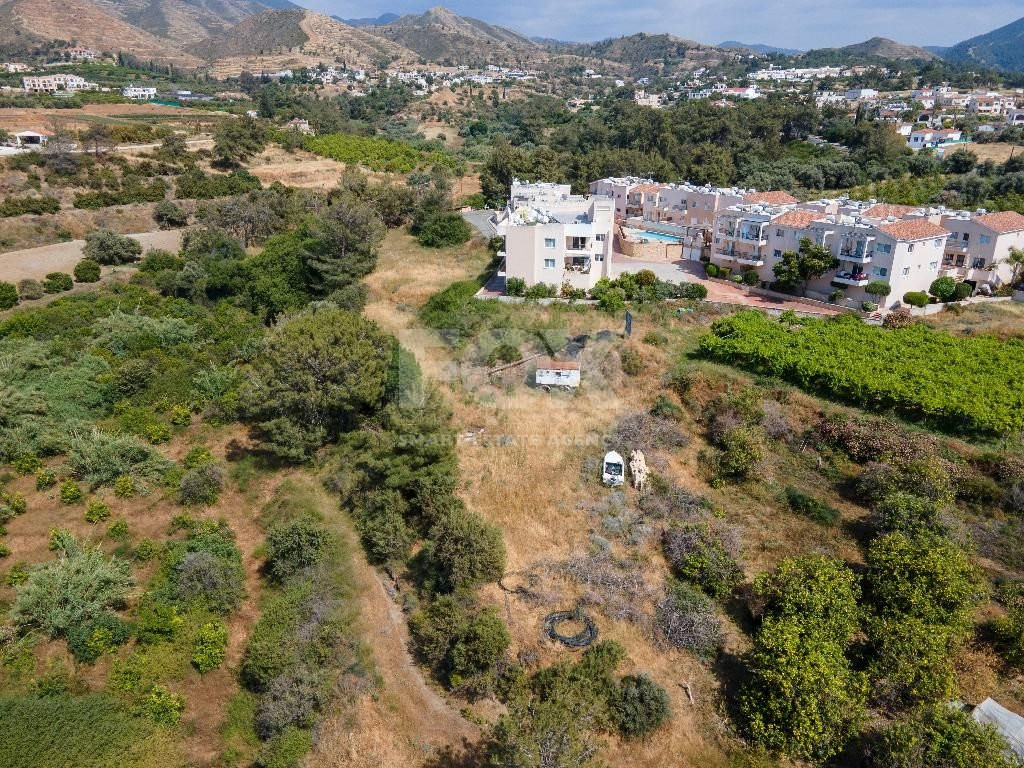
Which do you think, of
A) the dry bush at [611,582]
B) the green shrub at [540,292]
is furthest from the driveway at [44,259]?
the dry bush at [611,582]

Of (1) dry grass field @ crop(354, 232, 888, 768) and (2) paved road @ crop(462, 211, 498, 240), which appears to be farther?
(2) paved road @ crop(462, 211, 498, 240)

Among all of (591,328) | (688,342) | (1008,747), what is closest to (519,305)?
(591,328)

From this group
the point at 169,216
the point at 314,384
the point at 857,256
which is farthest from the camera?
the point at 169,216

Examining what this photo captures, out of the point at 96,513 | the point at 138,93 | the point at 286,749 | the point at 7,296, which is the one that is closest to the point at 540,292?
the point at 96,513

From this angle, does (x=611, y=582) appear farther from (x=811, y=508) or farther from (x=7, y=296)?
(x=7, y=296)

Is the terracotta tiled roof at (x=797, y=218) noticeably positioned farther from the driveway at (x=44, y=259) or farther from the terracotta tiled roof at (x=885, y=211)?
the driveway at (x=44, y=259)

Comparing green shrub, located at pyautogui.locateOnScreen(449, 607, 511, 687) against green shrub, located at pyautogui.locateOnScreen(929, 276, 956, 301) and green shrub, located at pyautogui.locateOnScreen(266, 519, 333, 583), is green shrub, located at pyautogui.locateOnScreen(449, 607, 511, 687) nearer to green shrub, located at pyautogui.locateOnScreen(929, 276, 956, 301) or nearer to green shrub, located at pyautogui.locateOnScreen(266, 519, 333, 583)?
green shrub, located at pyautogui.locateOnScreen(266, 519, 333, 583)

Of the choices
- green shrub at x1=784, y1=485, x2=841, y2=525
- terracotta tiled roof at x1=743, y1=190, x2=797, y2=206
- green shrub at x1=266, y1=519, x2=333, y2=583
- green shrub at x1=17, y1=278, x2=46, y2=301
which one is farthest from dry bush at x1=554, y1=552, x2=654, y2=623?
green shrub at x1=17, y1=278, x2=46, y2=301
